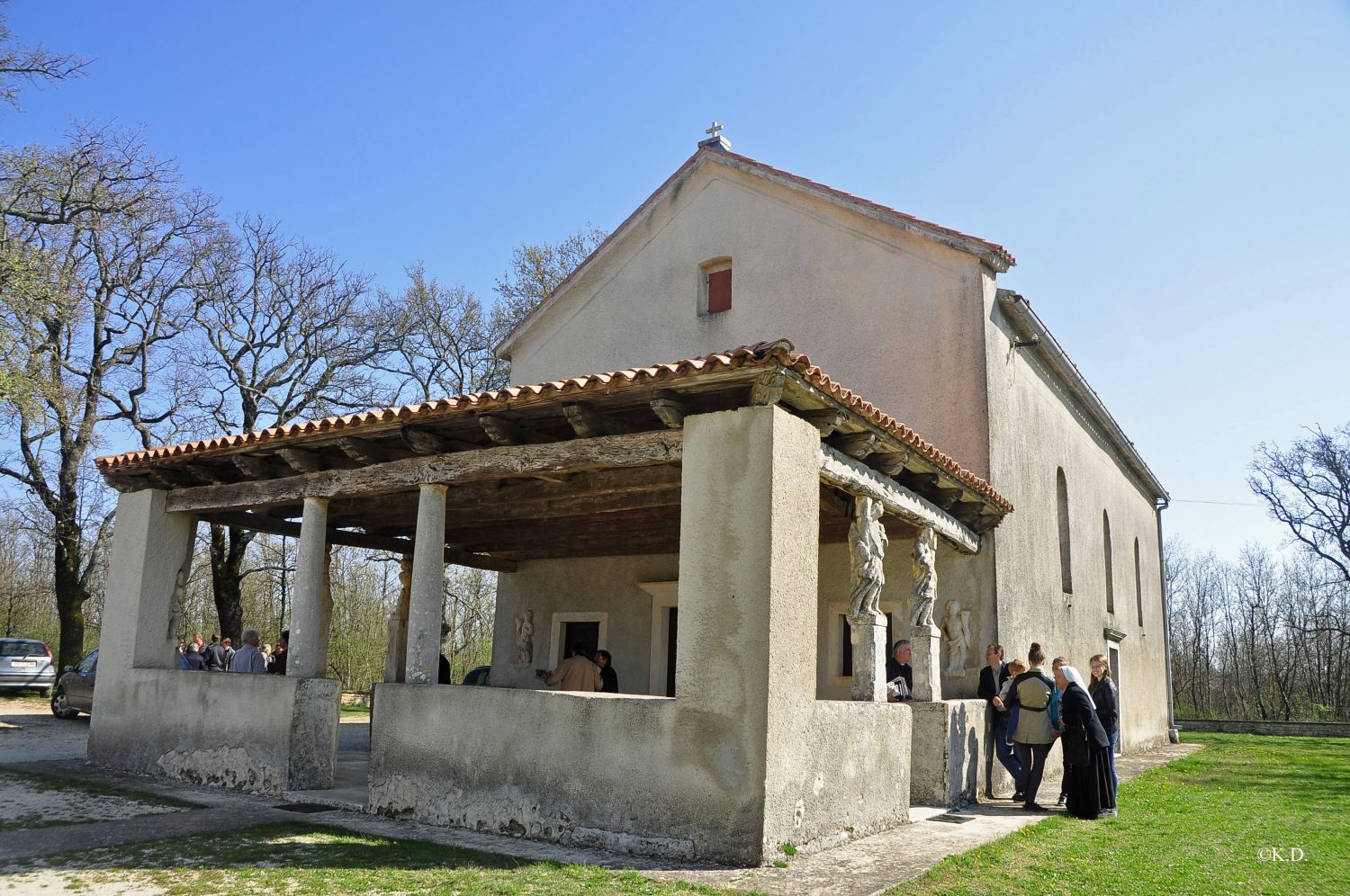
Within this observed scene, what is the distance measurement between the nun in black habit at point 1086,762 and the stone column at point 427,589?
6.21 meters

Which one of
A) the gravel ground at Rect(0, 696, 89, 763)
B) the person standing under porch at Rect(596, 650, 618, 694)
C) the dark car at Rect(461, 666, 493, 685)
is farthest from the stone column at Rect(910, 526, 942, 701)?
the dark car at Rect(461, 666, 493, 685)

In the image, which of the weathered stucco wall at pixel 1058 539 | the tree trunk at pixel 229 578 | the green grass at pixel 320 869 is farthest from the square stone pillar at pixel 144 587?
the tree trunk at pixel 229 578

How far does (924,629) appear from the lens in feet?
31.7

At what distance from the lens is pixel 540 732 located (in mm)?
7398

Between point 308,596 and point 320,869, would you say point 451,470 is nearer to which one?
point 308,596

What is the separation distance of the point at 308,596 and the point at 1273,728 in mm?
→ 30424

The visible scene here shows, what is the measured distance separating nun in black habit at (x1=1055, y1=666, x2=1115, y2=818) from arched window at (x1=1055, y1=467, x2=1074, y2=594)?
5638 millimetres

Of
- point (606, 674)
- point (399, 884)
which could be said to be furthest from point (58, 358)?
point (399, 884)

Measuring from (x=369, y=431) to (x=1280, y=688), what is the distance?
131 ft

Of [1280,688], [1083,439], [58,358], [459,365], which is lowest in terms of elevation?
[1280,688]

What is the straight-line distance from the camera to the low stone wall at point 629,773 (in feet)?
21.1

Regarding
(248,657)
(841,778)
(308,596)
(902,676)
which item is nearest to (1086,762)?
(902,676)

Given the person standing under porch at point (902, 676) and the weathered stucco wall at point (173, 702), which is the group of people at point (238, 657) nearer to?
the weathered stucco wall at point (173, 702)

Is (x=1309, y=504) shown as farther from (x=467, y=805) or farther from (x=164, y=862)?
(x=164, y=862)
